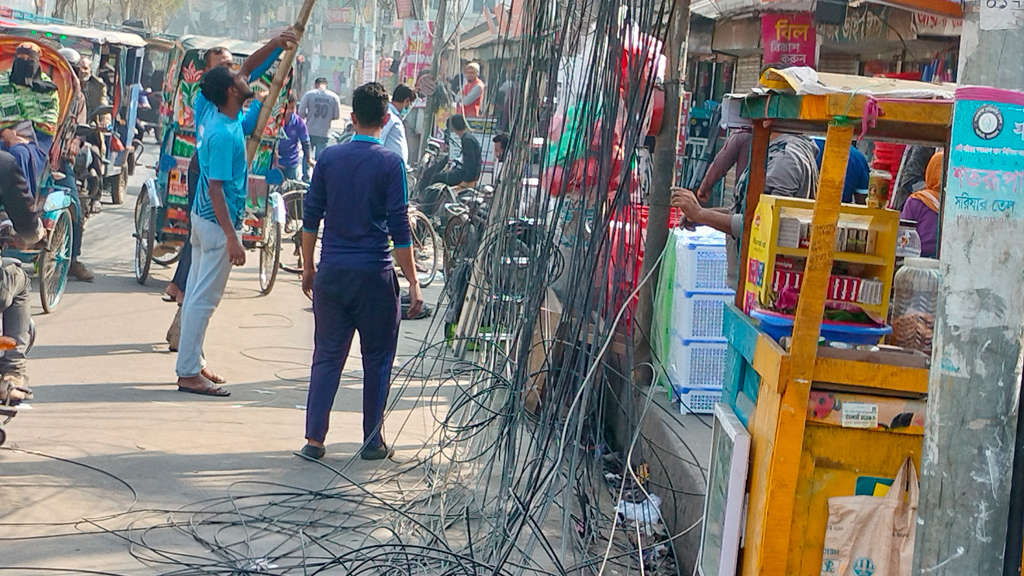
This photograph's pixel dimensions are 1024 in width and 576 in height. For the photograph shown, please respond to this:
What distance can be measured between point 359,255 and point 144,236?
5503 millimetres

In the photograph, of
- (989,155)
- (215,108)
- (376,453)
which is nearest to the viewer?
(989,155)

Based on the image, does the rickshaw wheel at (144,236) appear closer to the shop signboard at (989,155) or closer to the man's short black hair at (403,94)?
the man's short black hair at (403,94)

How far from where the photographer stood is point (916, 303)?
361cm

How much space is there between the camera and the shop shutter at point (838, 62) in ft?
42.1

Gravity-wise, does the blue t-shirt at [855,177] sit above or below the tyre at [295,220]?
above

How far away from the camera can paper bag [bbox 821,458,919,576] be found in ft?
10.7

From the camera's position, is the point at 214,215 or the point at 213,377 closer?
the point at 214,215

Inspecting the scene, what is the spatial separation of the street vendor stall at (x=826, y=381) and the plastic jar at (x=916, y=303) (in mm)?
58

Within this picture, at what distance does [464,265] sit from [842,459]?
101 inches

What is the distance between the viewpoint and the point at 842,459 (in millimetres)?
3297

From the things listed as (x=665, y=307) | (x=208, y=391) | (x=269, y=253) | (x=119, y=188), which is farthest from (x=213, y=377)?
(x=119, y=188)

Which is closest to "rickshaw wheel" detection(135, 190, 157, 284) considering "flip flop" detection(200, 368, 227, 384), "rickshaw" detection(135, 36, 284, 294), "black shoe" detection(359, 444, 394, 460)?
"rickshaw" detection(135, 36, 284, 294)

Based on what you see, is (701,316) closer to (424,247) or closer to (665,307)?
(665,307)

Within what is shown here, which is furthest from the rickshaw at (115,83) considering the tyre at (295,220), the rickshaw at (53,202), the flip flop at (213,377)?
the flip flop at (213,377)
